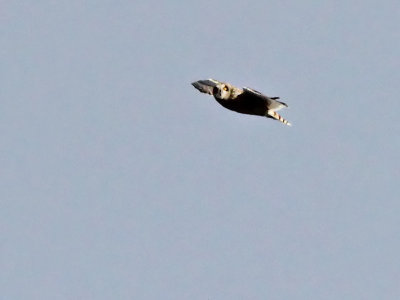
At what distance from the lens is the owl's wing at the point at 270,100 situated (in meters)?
135

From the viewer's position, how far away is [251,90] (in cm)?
13462

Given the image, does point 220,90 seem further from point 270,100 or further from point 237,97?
point 270,100

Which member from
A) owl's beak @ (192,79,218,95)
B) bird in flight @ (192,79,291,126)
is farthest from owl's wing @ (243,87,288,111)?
owl's beak @ (192,79,218,95)

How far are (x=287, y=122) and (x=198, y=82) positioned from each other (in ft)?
32.5

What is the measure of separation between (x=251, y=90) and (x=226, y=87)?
2407mm

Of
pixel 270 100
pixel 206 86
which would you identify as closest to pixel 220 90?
pixel 206 86

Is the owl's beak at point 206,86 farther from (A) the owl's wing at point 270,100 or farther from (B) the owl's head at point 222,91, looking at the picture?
(A) the owl's wing at point 270,100

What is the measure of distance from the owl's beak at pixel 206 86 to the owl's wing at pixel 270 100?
275 cm

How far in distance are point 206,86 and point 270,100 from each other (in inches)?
215

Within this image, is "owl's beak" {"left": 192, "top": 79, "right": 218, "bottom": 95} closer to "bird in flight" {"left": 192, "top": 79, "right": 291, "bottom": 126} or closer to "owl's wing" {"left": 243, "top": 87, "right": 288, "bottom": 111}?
"bird in flight" {"left": 192, "top": 79, "right": 291, "bottom": 126}

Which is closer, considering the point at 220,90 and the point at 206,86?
the point at 220,90

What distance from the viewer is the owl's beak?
136125 millimetres

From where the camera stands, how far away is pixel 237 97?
136250 mm

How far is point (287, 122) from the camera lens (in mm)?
142500
